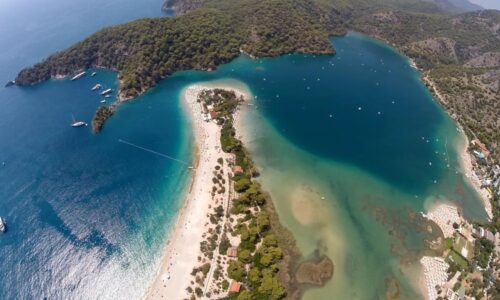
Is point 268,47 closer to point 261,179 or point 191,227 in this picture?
point 261,179

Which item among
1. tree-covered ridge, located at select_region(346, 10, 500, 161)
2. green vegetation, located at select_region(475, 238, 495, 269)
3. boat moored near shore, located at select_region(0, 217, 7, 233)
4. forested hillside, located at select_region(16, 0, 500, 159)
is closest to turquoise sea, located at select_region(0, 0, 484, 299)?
boat moored near shore, located at select_region(0, 217, 7, 233)

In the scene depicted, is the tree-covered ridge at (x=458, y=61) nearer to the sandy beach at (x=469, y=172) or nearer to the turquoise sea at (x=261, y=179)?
the sandy beach at (x=469, y=172)

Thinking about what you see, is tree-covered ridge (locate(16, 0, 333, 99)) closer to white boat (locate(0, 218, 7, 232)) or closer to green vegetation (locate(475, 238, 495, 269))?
white boat (locate(0, 218, 7, 232))

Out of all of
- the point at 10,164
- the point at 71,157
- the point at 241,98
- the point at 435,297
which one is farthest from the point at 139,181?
the point at 435,297

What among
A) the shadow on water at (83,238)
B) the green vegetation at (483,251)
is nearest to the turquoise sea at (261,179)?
the shadow on water at (83,238)

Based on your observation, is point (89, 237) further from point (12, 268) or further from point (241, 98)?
point (241, 98)

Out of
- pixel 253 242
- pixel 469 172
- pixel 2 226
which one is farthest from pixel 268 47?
pixel 2 226
